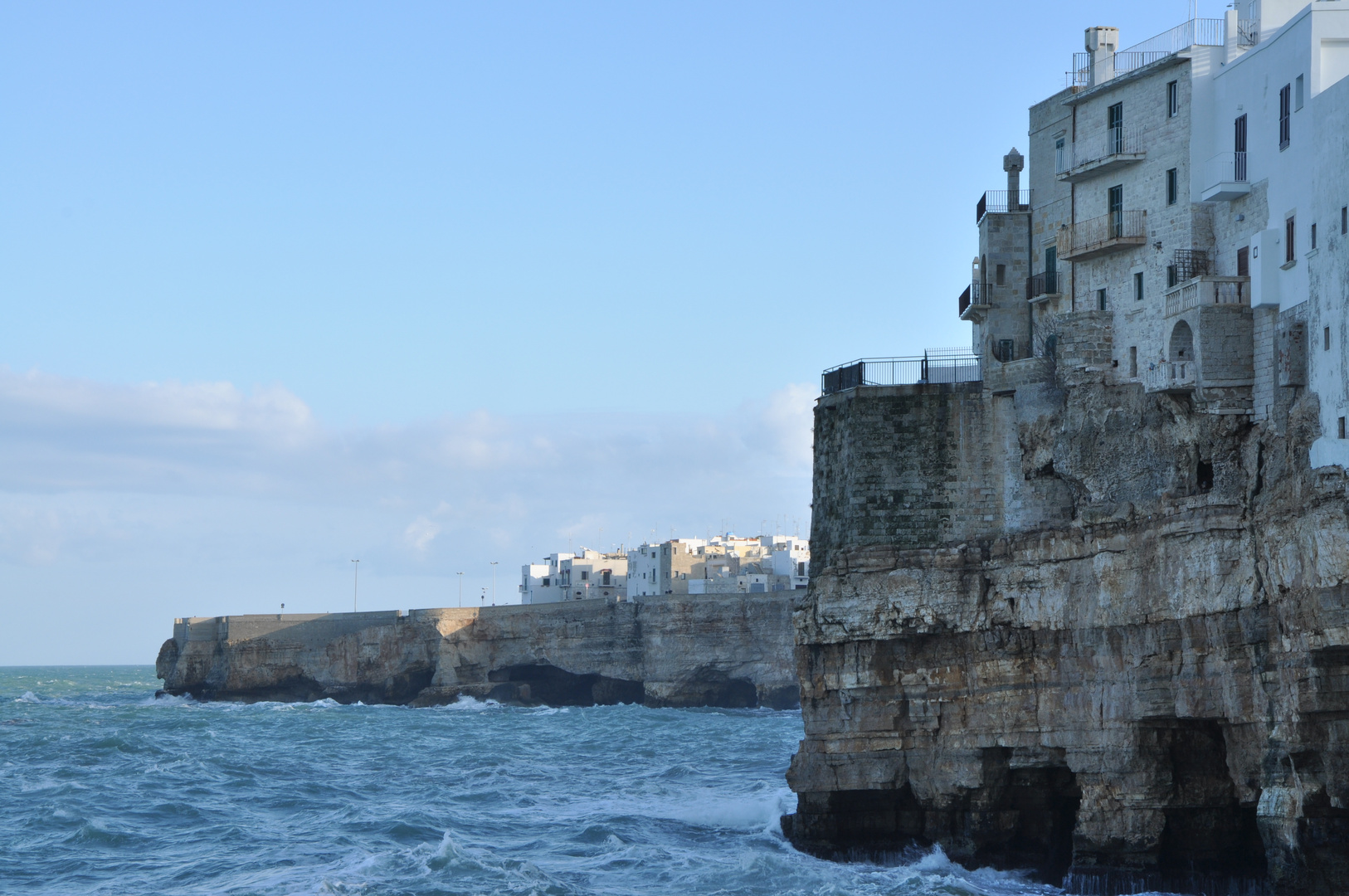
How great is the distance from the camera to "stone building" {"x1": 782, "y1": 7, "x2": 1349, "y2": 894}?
Answer: 91.9 feet

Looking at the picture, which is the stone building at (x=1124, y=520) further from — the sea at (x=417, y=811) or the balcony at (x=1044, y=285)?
the sea at (x=417, y=811)

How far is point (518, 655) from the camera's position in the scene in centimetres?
9006

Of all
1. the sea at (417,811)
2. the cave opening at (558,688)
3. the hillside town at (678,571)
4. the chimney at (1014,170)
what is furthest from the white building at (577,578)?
the chimney at (1014,170)

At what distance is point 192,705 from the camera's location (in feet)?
307

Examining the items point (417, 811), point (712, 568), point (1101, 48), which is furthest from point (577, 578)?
point (1101, 48)

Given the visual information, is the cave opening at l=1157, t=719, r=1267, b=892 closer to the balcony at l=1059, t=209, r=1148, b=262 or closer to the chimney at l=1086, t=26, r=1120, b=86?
the balcony at l=1059, t=209, r=1148, b=262

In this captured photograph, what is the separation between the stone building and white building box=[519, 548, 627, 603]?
78.3m

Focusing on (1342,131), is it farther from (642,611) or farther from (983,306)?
(642,611)

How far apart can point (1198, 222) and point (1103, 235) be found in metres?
2.75

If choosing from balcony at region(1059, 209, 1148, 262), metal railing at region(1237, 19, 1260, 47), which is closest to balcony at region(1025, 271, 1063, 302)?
balcony at region(1059, 209, 1148, 262)

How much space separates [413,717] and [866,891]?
5347 cm

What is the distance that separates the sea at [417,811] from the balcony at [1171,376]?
35.8 feet

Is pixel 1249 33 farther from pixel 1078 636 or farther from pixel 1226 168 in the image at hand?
pixel 1078 636

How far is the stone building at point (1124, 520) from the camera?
28.0 meters
